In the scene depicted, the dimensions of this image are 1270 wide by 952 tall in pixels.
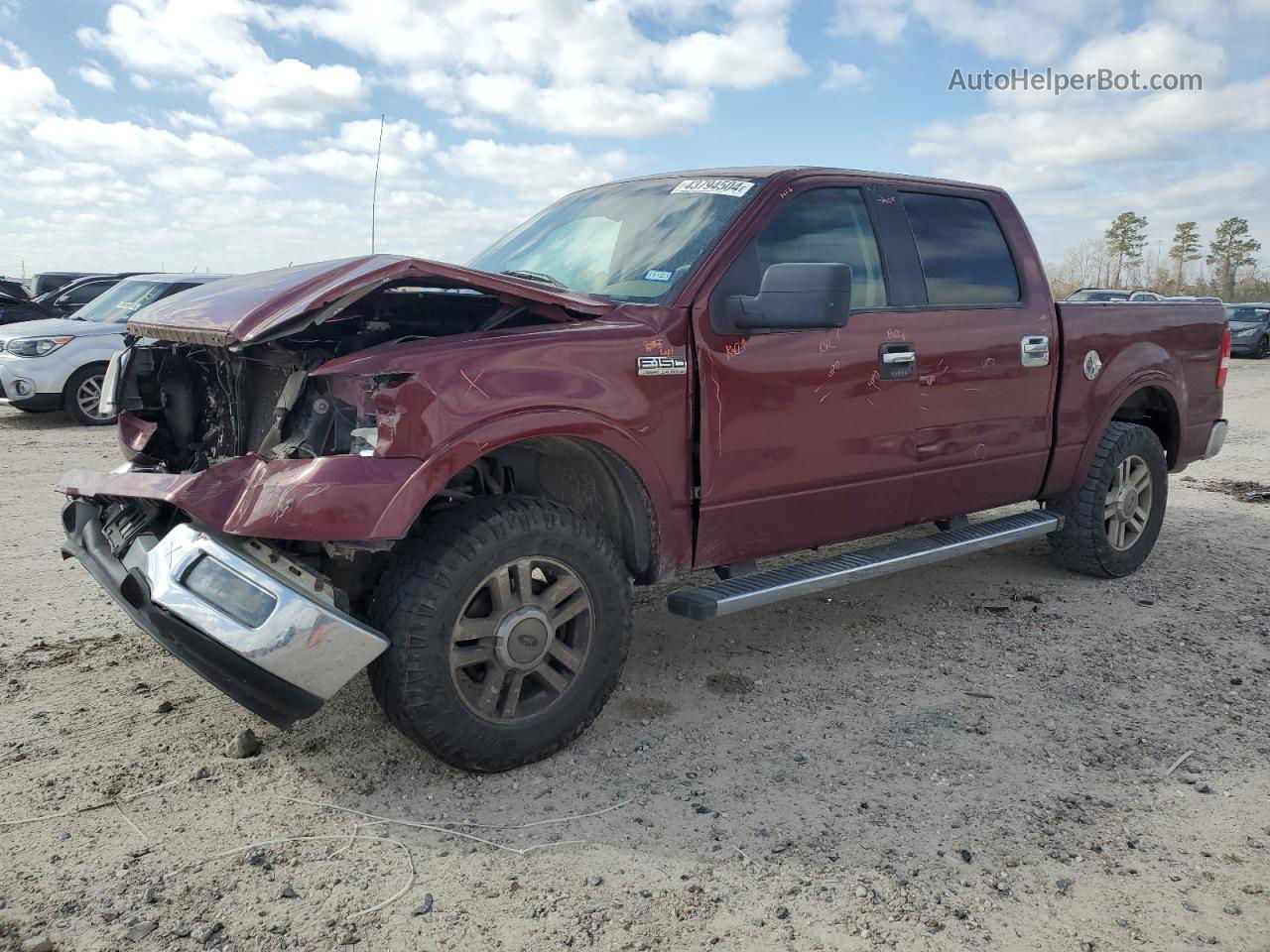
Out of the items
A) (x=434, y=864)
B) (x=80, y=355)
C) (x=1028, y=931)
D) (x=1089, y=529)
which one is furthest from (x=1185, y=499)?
(x=80, y=355)

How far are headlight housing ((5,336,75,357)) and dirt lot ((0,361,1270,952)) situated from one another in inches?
274

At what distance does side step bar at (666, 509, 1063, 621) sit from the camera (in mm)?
3601

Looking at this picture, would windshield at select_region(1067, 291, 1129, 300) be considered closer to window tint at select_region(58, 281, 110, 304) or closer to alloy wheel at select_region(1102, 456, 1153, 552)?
window tint at select_region(58, 281, 110, 304)

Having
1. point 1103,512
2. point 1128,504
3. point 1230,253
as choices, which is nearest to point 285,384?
point 1103,512

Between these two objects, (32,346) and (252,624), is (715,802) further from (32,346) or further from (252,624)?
(32,346)

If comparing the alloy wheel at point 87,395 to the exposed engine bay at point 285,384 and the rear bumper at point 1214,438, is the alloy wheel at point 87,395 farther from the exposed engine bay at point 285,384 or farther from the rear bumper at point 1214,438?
the rear bumper at point 1214,438

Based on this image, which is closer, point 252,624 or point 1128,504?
point 252,624

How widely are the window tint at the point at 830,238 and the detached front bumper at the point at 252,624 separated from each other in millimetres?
2024

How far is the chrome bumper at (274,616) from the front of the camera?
9.07 feet

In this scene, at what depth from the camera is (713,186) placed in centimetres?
407

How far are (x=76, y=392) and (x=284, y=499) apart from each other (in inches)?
376

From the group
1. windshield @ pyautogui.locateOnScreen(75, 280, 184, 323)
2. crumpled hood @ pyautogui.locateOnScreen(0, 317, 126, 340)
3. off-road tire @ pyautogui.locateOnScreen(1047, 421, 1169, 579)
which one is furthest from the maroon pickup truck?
windshield @ pyautogui.locateOnScreen(75, 280, 184, 323)

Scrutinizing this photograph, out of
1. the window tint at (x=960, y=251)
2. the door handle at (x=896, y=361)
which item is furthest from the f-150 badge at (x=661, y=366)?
the window tint at (x=960, y=251)

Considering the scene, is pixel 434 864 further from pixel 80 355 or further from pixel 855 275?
pixel 80 355
